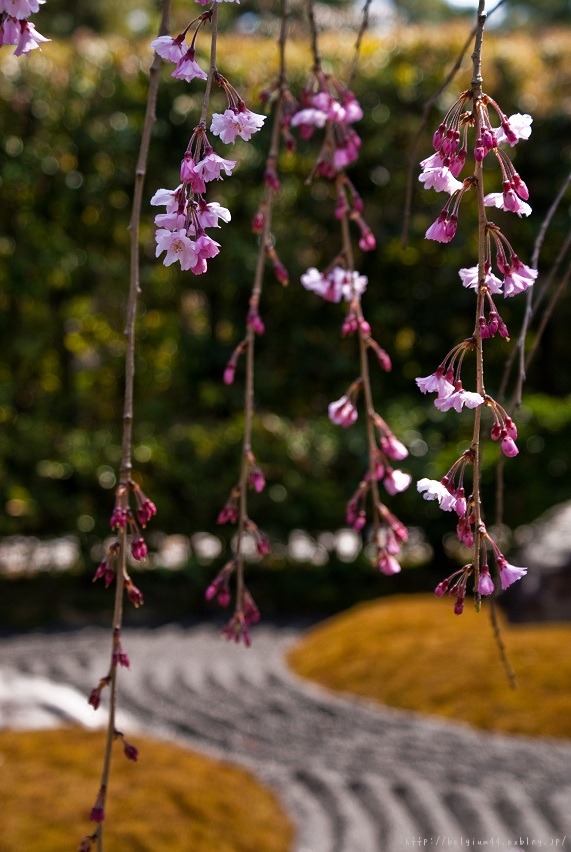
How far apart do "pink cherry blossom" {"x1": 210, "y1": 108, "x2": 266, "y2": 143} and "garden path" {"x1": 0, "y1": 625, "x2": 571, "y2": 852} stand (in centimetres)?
234

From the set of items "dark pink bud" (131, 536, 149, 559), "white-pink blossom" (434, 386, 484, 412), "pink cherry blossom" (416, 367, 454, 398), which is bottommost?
"dark pink bud" (131, 536, 149, 559)

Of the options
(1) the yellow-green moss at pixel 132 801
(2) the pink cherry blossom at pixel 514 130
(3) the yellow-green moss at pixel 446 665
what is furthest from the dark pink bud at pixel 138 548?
(3) the yellow-green moss at pixel 446 665

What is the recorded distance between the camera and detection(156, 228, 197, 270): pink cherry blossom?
82 centimetres

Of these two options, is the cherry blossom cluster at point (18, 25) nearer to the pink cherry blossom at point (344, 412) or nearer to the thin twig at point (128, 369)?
the thin twig at point (128, 369)

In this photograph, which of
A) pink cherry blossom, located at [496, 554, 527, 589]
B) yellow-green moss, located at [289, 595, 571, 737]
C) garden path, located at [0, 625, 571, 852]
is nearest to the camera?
pink cherry blossom, located at [496, 554, 527, 589]

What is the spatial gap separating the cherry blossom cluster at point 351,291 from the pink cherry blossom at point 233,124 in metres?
0.31

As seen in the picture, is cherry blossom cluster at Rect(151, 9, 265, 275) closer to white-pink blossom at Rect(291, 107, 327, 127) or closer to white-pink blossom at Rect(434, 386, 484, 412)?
white-pink blossom at Rect(434, 386, 484, 412)

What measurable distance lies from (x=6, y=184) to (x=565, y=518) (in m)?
3.90

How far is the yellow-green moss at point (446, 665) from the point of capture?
392 cm

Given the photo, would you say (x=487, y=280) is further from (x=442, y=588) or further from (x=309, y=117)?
(x=309, y=117)

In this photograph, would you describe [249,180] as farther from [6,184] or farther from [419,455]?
[419,455]

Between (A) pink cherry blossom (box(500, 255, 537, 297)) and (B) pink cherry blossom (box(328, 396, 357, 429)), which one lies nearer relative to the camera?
(A) pink cherry blossom (box(500, 255, 537, 297))

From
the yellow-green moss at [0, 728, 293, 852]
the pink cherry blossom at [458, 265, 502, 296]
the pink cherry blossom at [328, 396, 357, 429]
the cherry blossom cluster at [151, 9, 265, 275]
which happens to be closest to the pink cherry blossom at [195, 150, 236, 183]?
the cherry blossom cluster at [151, 9, 265, 275]

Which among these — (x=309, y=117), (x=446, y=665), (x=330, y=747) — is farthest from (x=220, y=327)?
(x=309, y=117)
